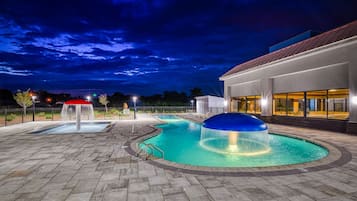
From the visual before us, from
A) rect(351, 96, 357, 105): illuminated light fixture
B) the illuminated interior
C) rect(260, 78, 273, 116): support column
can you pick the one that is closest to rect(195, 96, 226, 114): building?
the illuminated interior

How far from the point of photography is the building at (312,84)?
10116 mm

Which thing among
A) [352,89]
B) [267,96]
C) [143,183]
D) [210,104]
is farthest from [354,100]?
[210,104]

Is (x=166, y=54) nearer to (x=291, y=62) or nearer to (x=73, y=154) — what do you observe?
(x=291, y=62)

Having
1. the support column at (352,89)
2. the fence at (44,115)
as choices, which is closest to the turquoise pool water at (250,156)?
the support column at (352,89)

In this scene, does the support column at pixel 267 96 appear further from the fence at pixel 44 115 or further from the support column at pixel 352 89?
the fence at pixel 44 115

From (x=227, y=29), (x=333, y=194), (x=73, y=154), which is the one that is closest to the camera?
(x=333, y=194)

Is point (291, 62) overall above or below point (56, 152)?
above

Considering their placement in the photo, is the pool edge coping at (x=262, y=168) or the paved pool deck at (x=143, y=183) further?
the pool edge coping at (x=262, y=168)

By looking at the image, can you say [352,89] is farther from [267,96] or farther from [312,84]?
[267,96]

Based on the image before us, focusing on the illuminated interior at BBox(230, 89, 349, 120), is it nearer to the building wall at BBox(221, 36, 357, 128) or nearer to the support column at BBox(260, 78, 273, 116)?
the support column at BBox(260, 78, 273, 116)

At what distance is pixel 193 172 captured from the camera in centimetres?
437

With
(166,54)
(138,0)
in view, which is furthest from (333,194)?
(166,54)

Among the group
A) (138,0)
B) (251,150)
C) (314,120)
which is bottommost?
(251,150)

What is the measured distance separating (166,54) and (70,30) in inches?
896
